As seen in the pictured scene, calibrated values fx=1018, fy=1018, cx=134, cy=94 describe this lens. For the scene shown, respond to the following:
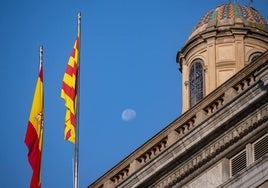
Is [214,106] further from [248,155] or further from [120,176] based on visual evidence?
[120,176]

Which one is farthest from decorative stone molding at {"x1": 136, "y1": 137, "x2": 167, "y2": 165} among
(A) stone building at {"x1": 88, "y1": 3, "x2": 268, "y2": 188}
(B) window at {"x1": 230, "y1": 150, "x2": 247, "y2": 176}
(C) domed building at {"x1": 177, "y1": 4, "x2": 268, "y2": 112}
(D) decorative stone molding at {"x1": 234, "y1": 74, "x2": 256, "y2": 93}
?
(C) domed building at {"x1": 177, "y1": 4, "x2": 268, "y2": 112}

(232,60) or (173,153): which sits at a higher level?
(232,60)

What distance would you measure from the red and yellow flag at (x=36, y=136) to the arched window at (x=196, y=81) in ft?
24.7

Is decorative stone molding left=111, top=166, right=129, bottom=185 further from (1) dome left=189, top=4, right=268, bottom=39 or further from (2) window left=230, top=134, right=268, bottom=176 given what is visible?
(1) dome left=189, top=4, right=268, bottom=39

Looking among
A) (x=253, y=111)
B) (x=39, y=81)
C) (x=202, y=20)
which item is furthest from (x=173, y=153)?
(x=202, y=20)

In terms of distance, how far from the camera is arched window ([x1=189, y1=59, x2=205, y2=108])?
3644cm

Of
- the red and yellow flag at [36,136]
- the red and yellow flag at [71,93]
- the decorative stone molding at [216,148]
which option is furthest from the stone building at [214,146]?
the red and yellow flag at [71,93]

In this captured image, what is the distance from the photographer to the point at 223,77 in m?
36.3

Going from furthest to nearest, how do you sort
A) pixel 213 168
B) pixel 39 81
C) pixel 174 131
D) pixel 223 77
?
pixel 223 77 < pixel 39 81 < pixel 174 131 < pixel 213 168

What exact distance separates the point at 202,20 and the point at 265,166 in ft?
50.3

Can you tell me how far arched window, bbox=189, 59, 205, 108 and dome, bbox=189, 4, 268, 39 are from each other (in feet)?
4.51

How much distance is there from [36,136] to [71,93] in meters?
1.80

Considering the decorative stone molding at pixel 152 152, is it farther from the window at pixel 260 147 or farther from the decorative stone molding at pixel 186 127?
the window at pixel 260 147

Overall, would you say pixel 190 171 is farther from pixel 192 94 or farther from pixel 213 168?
pixel 192 94
